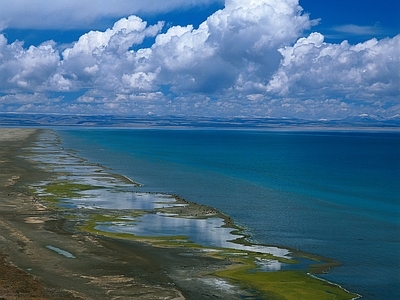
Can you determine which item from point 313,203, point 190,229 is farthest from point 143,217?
point 313,203

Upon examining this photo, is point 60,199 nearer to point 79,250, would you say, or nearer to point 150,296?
point 79,250

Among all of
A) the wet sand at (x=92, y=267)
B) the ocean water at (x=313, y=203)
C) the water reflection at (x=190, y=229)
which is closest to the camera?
the wet sand at (x=92, y=267)

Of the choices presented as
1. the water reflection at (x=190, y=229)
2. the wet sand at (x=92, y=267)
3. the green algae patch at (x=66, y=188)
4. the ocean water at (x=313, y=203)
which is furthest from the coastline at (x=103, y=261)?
the green algae patch at (x=66, y=188)

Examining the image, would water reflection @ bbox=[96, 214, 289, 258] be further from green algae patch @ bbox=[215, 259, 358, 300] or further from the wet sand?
green algae patch @ bbox=[215, 259, 358, 300]

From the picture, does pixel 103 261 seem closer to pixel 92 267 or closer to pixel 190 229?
pixel 92 267

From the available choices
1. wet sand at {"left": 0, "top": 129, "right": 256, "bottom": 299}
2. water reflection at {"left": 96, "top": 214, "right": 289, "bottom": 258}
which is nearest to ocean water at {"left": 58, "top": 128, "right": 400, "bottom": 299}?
water reflection at {"left": 96, "top": 214, "right": 289, "bottom": 258}

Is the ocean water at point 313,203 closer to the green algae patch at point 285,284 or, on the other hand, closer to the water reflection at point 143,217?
the green algae patch at point 285,284

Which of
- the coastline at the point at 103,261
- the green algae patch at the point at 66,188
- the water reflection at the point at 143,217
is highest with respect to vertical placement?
the coastline at the point at 103,261
